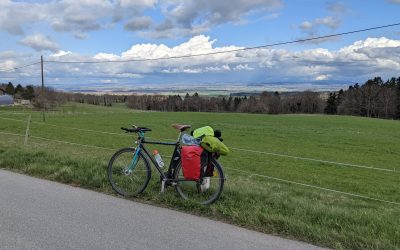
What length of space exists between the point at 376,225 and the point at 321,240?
844mm

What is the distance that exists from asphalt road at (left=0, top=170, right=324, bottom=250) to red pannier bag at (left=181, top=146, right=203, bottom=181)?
672 mm

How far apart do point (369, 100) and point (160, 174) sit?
384ft

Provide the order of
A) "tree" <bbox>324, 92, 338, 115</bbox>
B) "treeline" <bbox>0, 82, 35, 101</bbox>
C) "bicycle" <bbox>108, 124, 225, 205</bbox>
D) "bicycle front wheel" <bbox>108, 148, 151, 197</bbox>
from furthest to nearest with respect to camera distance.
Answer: "tree" <bbox>324, 92, 338, 115</bbox>
"treeline" <bbox>0, 82, 35, 101</bbox>
"bicycle front wheel" <bbox>108, 148, 151, 197</bbox>
"bicycle" <bbox>108, 124, 225, 205</bbox>

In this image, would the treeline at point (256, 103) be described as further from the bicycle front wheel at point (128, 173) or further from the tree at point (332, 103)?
the bicycle front wheel at point (128, 173)

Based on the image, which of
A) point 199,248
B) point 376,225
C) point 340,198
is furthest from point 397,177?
point 199,248

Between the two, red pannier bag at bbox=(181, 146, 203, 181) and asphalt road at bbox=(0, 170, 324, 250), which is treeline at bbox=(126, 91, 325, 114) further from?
asphalt road at bbox=(0, 170, 324, 250)

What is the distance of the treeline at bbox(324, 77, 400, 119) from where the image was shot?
108 m

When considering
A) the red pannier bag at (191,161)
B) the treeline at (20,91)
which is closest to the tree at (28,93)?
the treeline at (20,91)

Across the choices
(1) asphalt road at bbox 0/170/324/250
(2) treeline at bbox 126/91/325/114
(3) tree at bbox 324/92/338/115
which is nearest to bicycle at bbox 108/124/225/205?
(1) asphalt road at bbox 0/170/324/250

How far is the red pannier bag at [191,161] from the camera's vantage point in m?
6.37

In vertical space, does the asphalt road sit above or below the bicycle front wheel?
below

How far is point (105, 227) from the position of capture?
17.2ft

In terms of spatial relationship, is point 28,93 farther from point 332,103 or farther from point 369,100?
point 369,100

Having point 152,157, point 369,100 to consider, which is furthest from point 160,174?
point 369,100
